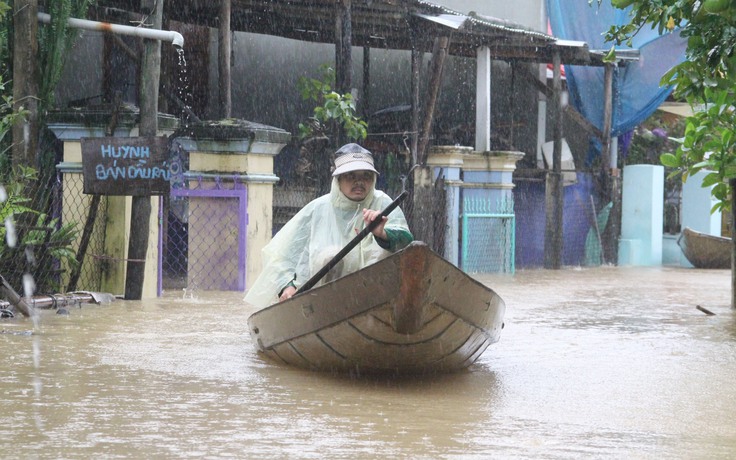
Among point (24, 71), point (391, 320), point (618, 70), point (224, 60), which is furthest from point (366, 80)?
point (391, 320)

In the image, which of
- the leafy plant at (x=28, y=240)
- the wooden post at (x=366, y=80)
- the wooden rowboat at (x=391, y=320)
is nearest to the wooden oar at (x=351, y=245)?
the wooden rowboat at (x=391, y=320)

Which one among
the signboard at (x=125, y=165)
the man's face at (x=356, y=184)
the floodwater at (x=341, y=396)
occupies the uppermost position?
the signboard at (x=125, y=165)

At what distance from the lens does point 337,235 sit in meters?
7.71

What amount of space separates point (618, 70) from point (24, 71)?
40.8ft

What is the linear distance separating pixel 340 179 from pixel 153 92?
4.24m

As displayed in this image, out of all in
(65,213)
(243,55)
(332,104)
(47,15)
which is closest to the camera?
(47,15)

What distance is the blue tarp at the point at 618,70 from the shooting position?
1988 cm

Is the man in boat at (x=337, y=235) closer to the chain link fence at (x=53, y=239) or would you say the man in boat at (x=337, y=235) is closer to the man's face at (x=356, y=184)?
the man's face at (x=356, y=184)

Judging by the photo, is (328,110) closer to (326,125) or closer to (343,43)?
(343,43)

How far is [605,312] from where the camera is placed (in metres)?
12.4

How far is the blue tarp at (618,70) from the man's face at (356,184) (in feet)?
43.0

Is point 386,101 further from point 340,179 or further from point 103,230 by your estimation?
point 340,179

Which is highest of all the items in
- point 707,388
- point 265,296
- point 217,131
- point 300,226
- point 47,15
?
point 47,15

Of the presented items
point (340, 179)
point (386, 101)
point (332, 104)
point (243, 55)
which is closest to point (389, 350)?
point (340, 179)
